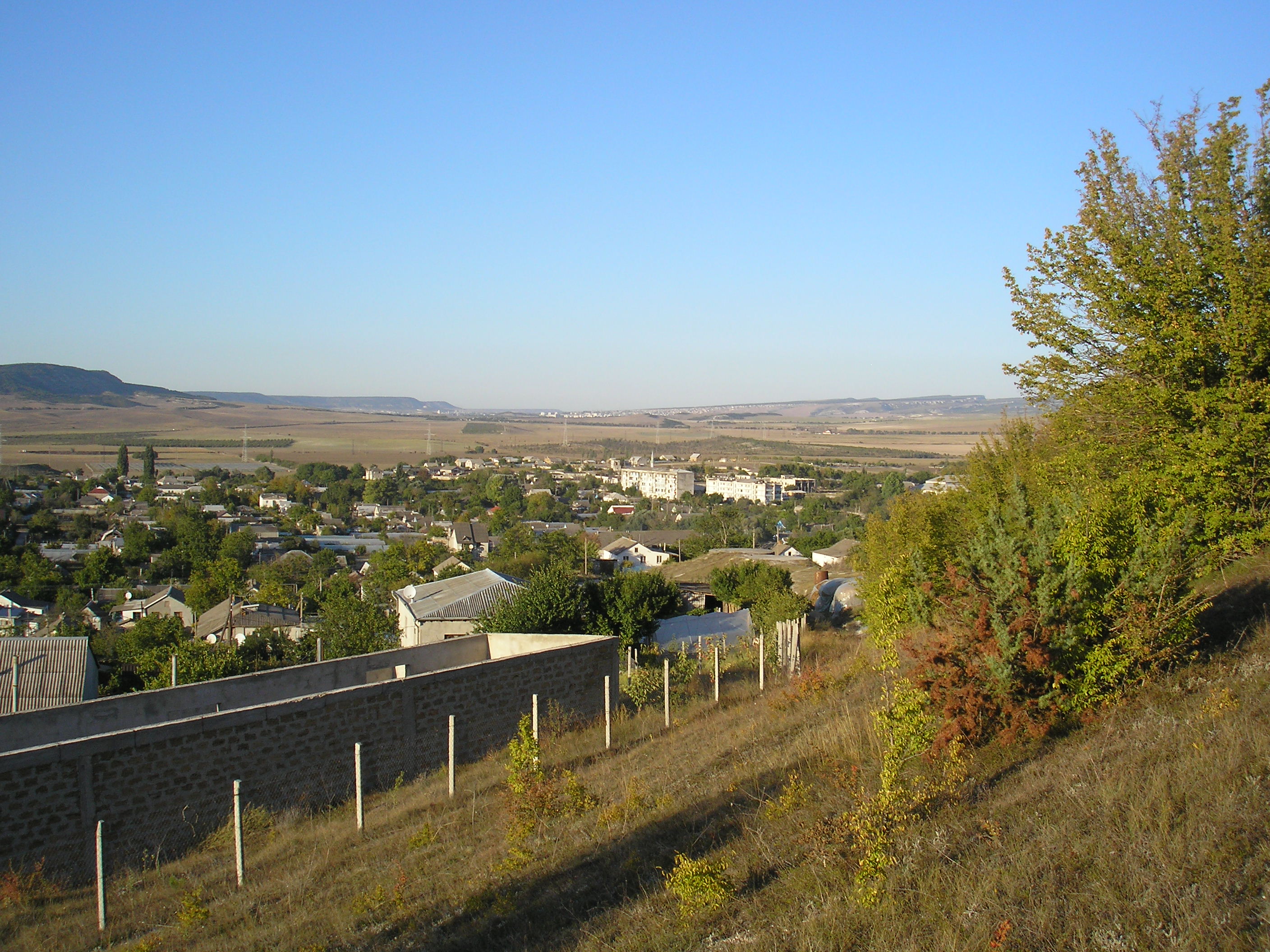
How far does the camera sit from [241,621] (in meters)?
40.9

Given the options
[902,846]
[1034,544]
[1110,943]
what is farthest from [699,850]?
[1034,544]

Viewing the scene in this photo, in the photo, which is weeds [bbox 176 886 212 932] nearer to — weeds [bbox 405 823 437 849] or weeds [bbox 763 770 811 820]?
weeds [bbox 405 823 437 849]

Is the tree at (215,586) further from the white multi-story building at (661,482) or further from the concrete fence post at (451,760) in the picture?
the white multi-story building at (661,482)

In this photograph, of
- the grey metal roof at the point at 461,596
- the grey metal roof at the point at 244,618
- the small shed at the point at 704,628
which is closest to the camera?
the small shed at the point at 704,628

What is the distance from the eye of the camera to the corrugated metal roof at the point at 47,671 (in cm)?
2386

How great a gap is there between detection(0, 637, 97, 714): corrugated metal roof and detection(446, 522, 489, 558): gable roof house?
39.7 metres

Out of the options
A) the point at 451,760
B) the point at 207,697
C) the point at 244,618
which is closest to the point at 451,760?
the point at 451,760

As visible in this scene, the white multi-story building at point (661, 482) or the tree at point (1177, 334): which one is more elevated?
the tree at point (1177, 334)

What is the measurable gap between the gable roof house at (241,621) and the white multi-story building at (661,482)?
84.9 metres

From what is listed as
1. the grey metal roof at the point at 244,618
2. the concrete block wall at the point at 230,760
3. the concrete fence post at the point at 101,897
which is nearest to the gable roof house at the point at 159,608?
the grey metal roof at the point at 244,618

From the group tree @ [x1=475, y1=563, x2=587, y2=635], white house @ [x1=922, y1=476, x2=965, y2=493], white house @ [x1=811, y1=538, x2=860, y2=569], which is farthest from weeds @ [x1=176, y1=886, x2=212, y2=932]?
white house @ [x1=811, y1=538, x2=860, y2=569]

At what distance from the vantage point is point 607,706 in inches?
432

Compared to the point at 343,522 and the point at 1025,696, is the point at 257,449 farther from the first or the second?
the point at 1025,696

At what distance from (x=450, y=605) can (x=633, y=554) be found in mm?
45780
